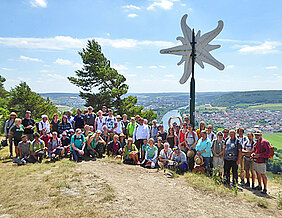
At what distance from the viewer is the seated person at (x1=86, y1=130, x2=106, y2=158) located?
25.8ft

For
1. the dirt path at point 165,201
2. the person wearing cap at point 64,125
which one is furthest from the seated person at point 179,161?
the person wearing cap at point 64,125

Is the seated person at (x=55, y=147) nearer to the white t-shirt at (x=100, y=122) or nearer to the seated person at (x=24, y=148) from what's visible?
the seated person at (x=24, y=148)

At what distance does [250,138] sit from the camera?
5941mm

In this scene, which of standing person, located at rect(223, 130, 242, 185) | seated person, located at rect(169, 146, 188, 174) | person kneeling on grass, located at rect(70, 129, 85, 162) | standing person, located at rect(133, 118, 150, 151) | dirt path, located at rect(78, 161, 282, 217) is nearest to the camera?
dirt path, located at rect(78, 161, 282, 217)

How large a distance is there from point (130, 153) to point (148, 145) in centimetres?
75

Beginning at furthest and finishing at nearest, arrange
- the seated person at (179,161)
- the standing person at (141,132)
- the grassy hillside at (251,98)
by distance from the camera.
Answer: the grassy hillside at (251,98), the standing person at (141,132), the seated person at (179,161)

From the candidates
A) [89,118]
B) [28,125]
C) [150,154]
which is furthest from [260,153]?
[28,125]

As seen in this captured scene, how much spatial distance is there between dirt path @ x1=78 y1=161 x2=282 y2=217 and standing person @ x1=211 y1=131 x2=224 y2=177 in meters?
1.26

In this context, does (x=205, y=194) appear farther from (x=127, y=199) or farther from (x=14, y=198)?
(x=14, y=198)

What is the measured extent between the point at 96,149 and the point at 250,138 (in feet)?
18.3

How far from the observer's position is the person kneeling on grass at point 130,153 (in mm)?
7309

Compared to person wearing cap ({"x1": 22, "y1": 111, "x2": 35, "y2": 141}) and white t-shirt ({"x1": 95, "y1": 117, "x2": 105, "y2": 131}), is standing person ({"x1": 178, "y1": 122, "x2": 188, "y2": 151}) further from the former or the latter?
person wearing cap ({"x1": 22, "y1": 111, "x2": 35, "y2": 141})

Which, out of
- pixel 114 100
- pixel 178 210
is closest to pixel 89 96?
pixel 114 100

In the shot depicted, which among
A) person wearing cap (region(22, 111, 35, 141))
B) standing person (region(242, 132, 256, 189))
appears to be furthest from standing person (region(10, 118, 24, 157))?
standing person (region(242, 132, 256, 189))
